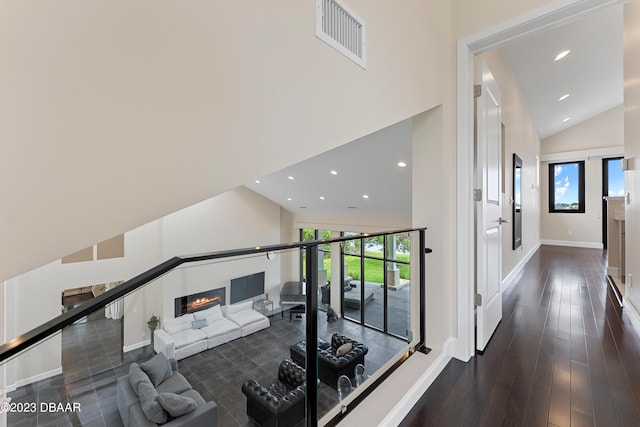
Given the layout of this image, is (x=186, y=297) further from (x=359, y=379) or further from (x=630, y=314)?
(x=630, y=314)

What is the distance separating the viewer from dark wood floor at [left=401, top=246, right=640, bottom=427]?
153cm

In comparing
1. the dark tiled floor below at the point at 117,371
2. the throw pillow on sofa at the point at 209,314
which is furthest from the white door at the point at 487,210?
the throw pillow on sofa at the point at 209,314

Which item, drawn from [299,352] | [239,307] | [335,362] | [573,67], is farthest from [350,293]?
[573,67]

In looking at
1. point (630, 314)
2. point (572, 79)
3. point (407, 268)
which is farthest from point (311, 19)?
point (572, 79)

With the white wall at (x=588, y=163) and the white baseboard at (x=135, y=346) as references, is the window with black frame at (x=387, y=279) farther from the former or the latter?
the white wall at (x=588, y=163)

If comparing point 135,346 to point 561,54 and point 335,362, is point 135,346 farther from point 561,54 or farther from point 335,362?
point 561,54

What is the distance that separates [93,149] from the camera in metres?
0.70

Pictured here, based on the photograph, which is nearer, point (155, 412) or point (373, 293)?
point (155, 412)

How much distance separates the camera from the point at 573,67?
446 centimetres

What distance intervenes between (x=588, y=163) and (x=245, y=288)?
32.2 ft

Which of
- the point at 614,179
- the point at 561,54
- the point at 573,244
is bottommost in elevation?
the point at 573,244

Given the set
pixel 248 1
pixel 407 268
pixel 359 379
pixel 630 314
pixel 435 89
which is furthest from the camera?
pixel 630 314

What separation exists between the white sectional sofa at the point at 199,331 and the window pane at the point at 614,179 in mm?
9710

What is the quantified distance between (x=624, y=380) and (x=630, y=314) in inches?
54.5
